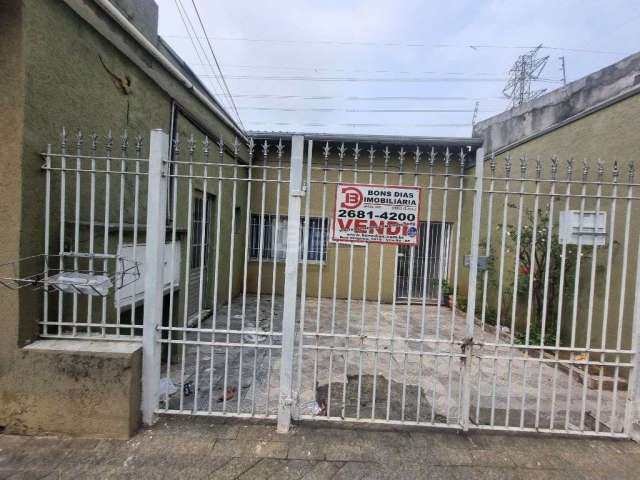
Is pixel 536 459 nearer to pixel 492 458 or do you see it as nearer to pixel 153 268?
pixel 492 458

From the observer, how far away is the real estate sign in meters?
2.75

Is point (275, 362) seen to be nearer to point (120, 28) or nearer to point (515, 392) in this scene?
point (515, 392)

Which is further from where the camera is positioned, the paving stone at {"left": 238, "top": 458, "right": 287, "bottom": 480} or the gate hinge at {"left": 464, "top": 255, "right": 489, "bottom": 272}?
the gate hinge at {"left": 464, "top": 255, "right": 489, "bottom": 272}

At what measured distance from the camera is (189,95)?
523cm

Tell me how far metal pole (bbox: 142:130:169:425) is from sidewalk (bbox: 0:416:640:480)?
35 cm

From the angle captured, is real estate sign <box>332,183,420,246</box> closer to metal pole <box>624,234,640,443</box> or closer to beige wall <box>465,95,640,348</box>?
metal pole <box>624,234,640,443</box>

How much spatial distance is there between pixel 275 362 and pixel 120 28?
4153 mm

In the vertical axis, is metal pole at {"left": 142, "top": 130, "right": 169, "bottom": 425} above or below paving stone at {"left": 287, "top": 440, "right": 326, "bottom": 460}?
above

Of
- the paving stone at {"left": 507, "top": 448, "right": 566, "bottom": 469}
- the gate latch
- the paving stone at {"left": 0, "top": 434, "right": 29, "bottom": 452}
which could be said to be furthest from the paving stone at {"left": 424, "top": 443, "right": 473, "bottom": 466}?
the paving stone at {"left": 0, "top": 434, "right": 29, "bottom": 452}

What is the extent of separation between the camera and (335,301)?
9.62 feet

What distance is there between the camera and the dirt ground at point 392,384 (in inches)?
107

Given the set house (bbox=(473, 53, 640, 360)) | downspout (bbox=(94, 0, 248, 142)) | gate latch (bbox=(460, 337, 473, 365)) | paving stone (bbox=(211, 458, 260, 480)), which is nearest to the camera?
paving stone (bbox=(211, 458, 260, 480))

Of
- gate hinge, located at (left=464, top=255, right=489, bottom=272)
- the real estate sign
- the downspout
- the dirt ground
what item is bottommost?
the dirt ground

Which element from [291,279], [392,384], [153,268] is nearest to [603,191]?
A: [392,384]
